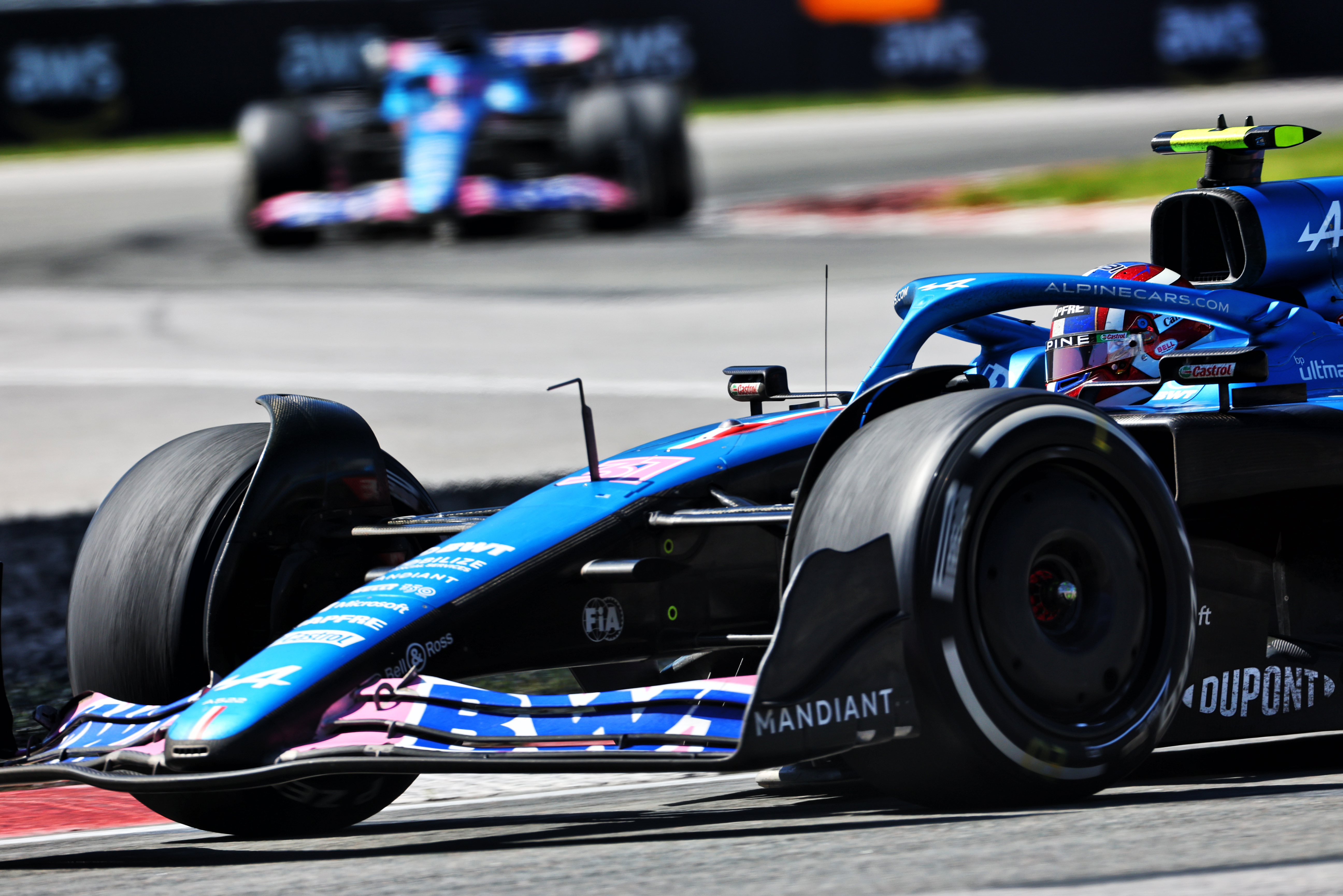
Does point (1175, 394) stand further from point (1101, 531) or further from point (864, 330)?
point (864, 330)

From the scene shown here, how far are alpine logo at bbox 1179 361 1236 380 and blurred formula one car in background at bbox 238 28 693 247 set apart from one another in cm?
1470

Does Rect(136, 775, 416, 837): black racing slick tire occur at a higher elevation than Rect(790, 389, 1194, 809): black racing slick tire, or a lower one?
lower

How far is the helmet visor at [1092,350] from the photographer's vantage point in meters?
5.51

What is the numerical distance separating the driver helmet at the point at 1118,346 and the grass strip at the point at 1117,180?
13976mm

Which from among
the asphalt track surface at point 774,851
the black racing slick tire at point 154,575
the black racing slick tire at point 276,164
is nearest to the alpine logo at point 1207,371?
the asphalt track surface at point 774,851

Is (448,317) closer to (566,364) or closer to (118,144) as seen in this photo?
(566,364)

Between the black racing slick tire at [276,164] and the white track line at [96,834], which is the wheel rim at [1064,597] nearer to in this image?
the white track line at [96,834]

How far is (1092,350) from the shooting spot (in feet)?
18.2

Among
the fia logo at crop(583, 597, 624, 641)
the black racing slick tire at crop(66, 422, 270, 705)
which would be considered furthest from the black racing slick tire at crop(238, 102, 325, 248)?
the fia logo at crop(583, 597, 624, 641)

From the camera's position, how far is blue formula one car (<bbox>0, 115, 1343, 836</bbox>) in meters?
4.08

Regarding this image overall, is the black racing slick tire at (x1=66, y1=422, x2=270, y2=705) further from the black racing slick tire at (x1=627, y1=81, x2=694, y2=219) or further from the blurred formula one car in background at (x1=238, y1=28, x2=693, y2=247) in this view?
the black racing slick tire at (x1=627, y1=81, x2=694, y2=219)

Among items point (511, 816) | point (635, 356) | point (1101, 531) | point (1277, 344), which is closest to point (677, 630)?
point (511, 816)

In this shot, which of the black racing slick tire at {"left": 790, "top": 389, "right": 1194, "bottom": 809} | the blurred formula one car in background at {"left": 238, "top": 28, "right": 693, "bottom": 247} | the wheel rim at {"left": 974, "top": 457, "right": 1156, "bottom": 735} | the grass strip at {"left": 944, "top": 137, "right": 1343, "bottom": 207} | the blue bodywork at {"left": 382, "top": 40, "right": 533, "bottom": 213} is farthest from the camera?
the grass strip at {"left": 944, "top": 137, "right": 1343, "bottom": 207}

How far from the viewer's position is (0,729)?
15.6 feet
